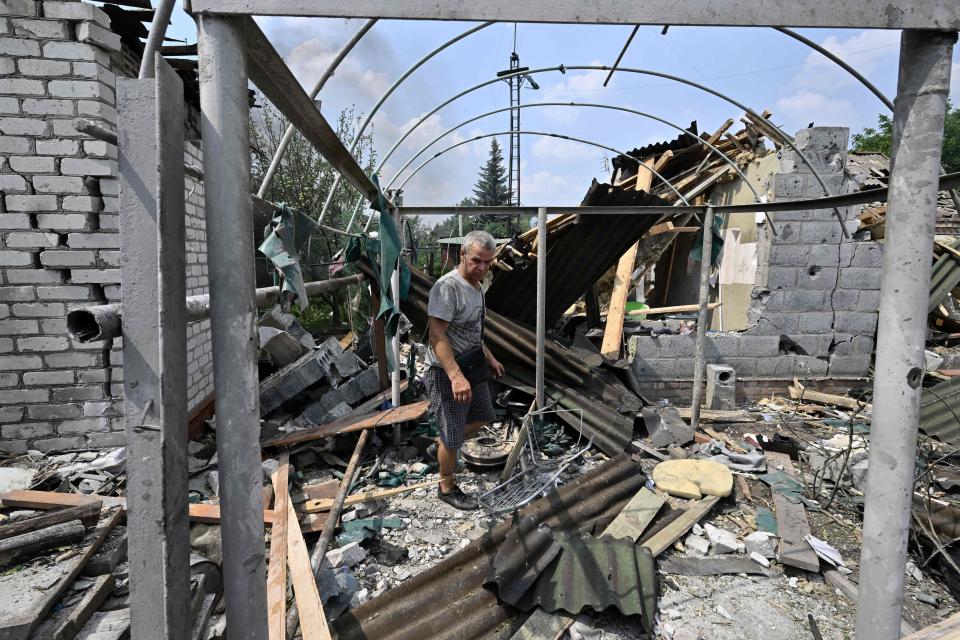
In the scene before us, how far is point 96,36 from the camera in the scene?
148 inches

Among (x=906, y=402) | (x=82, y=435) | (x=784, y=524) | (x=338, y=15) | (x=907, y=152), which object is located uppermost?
(x=338, y=15)

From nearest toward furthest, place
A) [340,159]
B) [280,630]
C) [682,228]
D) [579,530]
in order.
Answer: [280,630]
[340,159]
[579,530]
[682,228]

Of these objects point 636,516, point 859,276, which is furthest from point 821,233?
point 636,516

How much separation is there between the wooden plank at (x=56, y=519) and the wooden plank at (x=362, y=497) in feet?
4.49

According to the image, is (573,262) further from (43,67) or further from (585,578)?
(43,67)

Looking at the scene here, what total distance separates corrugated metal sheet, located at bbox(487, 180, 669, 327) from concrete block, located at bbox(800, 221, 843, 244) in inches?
83.8

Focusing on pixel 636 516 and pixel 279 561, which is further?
pixel 636 516

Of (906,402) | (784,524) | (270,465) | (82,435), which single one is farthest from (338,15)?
(82,435)

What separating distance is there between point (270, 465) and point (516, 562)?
247cm

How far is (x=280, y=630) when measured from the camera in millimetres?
2211

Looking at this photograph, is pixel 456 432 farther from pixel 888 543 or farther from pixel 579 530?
pixel 888 543

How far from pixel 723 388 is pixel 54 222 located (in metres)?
7.70

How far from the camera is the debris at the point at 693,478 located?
3.91 metres

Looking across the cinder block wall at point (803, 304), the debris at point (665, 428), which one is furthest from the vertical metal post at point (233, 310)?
the cinder block wall at point (803, 304)
